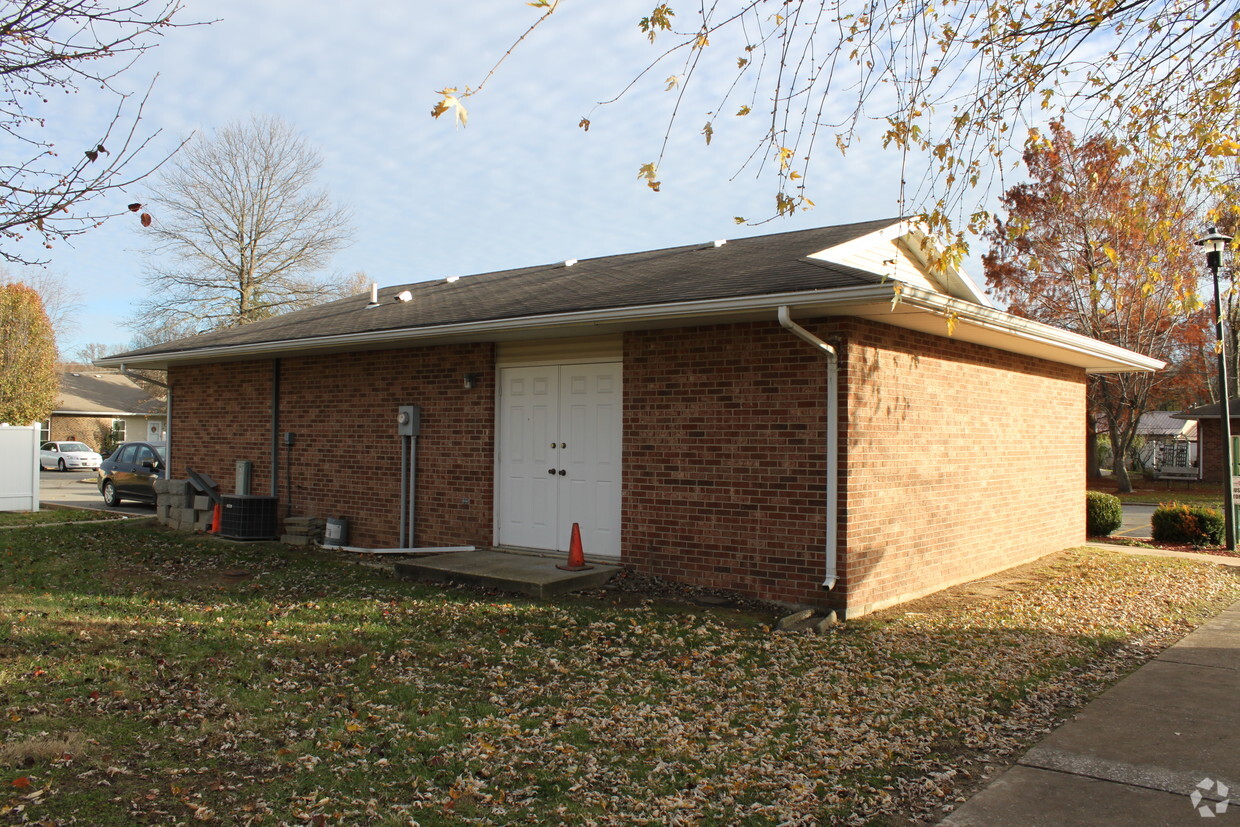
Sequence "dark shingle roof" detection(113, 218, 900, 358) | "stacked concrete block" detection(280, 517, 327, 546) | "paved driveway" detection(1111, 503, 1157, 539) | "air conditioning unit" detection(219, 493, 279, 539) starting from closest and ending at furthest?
"dark shingle roof" detection(113, 218, 900, 358) < "stacked concrete block" detection(280, 517, 327, 546) < "air conditioning unit" detection(219, 493, 279, 539) < "paved driveway" detection(1111, 503, 1157, 539)

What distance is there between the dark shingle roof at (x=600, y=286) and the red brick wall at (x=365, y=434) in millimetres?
569

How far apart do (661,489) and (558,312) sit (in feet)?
6.82

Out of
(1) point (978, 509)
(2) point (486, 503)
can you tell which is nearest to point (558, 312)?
(2) point (486, 503)

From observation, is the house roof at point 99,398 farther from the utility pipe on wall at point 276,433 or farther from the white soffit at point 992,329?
the white soffit at point 992,329

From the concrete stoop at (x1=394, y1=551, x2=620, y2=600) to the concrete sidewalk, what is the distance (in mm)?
4458

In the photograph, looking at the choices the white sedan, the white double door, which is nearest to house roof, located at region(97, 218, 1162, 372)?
the white double door

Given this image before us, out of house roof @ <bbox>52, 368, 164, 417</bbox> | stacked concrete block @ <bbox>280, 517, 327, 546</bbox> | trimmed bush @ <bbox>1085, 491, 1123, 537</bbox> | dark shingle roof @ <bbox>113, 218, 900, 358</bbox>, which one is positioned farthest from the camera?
house roof @ <bbox>52, 368, 164, 417</bbox>

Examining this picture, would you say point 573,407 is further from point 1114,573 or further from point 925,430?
point 1114,573

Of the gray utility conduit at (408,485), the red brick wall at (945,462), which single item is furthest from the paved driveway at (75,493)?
the red brick wall at (945,462)

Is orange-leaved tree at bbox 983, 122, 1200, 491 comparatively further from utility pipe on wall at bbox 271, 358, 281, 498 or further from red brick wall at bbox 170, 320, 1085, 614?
utility pipe on wall at bbox 271, 358, 281, 498

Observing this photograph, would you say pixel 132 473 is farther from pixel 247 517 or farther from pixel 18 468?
pixel 247 517

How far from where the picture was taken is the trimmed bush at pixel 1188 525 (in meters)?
14.4

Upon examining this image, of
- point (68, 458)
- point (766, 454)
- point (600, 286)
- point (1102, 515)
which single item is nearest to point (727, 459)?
point (766, 454)

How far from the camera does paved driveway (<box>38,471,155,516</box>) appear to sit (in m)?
18.8
